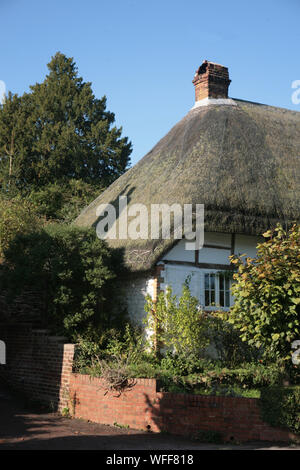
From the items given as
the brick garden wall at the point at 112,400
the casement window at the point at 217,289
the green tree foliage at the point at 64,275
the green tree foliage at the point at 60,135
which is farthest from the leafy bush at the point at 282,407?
the green tree foliage at the point at 60,135

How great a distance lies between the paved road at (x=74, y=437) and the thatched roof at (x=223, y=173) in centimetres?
412

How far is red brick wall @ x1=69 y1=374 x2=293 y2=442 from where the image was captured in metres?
9.13

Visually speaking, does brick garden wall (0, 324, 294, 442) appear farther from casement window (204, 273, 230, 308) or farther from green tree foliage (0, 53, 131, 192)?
green tree foliage (0, 53, 131, 192)

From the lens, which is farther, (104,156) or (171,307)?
(104,156)

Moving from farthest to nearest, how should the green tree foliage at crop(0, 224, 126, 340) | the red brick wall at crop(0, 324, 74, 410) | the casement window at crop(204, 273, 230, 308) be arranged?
the casement window at crop(204, 273, 230, 308), the green tree foliage at crop(0, 224, 126, 340), the red brick wall at crop(0, 324, 74, 410)

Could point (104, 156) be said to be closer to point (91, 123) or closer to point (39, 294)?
point (91, 123)

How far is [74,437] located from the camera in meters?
9.25

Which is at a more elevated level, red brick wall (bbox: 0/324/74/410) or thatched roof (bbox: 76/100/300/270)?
thatched roof (bbox: 76/100/300/270)

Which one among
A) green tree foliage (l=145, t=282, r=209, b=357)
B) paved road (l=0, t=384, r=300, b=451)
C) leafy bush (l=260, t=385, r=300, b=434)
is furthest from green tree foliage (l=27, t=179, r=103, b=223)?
leafy bush (l=260, t=385, r=300, b=434)

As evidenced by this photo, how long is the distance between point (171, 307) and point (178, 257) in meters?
1.60

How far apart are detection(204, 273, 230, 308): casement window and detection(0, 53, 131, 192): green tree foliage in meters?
17.2

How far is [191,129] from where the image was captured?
16.4 m

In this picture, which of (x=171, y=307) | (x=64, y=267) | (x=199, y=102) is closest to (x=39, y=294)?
(x=64, y=267)
